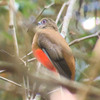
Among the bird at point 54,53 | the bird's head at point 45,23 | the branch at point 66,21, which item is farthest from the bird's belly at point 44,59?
the bird's head at point 45,23

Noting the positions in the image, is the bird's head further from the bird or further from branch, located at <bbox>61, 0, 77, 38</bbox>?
branch, located at <bbox>61, 0, 77, 38</bbox>

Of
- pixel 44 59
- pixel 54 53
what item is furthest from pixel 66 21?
pixel 44 59

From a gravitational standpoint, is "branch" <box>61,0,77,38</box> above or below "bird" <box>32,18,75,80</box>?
above

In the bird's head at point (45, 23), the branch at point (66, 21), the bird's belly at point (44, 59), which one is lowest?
the bird's belly at point (44, 59)

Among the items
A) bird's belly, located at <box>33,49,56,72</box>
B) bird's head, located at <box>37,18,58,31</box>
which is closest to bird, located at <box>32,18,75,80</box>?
bird's belly, located at <box>33,49,56,72</box>

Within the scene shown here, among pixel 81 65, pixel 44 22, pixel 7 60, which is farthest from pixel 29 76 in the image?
pixel 44 22

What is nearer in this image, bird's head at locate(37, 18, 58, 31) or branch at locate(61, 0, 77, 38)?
branch at locate(61, 0, 77, 38)

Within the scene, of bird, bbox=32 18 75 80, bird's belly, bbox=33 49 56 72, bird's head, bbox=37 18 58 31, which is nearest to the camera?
→ bird, bbox=32 18 75 80

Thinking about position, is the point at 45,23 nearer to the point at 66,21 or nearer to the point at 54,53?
the point at 66,21

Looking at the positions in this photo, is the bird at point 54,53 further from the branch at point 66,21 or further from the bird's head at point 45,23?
the bird's head at point 45,23
